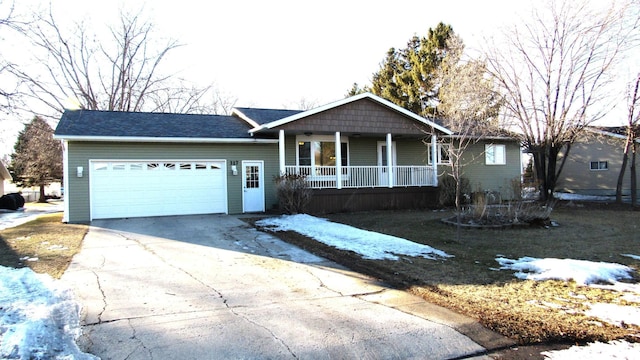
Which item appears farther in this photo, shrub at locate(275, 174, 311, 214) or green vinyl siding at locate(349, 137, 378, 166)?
green vinyl siding at locate(349, 137, 378, 166)

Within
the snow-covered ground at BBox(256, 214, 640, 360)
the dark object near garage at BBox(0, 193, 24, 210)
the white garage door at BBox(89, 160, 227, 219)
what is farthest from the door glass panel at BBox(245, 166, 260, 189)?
the dark object near garage at BBox(0, 193, 24, 210)

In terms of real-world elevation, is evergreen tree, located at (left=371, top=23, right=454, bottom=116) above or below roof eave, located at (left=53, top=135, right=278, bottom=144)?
above

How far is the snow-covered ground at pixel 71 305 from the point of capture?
3365mm

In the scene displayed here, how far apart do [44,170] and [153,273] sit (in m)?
34.0

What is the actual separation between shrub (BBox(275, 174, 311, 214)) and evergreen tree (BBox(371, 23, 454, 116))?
706 inches

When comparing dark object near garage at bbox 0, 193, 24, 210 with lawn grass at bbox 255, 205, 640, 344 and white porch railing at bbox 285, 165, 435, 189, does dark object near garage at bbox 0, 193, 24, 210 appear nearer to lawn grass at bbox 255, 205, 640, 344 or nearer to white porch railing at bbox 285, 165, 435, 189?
white porch railing at bbox 285, 165, 435, 189

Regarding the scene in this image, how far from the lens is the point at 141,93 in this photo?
2928 cm

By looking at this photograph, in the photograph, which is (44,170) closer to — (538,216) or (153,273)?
(153,273)

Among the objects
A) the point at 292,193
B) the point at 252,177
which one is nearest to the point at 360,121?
the point at 292,193

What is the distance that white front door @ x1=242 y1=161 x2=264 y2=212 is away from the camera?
1518 centimetres

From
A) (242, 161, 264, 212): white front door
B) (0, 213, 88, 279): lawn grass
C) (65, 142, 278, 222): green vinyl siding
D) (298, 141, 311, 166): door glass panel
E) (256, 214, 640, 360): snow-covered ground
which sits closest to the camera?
(256, 214, 640, 360): snow-covered ground

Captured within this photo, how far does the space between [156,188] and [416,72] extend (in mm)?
24500

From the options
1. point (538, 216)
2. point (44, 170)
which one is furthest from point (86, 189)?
point (44, 170)

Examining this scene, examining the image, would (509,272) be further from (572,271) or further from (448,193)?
(448,193)
